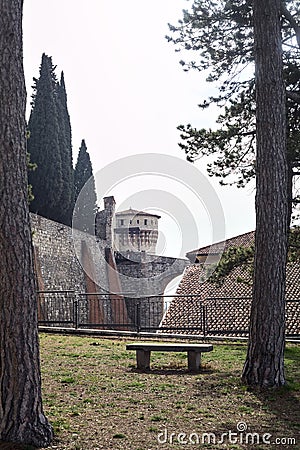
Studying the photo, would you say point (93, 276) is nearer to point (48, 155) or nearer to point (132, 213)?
point (48, 155)

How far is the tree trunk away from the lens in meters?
4.62

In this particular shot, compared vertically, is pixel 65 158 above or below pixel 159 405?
above

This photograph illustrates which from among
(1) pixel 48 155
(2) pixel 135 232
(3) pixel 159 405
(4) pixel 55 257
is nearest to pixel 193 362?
(3) pixel 159 405

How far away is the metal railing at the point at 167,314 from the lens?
14.6 meters

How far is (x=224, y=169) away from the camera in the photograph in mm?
12430

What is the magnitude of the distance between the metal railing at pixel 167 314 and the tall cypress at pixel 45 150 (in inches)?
210

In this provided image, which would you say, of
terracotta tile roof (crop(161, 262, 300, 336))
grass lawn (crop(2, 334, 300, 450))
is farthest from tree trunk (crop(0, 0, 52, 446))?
terracotta tile roof (crop(161, 262, 300, 336))

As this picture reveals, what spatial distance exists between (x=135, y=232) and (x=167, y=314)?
14972 millimetres

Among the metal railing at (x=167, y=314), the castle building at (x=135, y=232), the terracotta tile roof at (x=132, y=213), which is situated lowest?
the metal railing at (x=167, y=314)

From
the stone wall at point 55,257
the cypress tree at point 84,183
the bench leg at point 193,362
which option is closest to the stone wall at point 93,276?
the stone wall at point 55,257

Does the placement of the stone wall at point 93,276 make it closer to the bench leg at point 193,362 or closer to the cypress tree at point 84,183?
the cypress tree at point 84,183

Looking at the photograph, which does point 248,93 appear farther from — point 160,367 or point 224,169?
point 160,367

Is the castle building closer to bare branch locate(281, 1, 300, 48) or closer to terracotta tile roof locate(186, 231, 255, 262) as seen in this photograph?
terracotta tile roof locate(186, 231, 255, 262)

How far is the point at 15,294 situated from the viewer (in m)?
4.69
